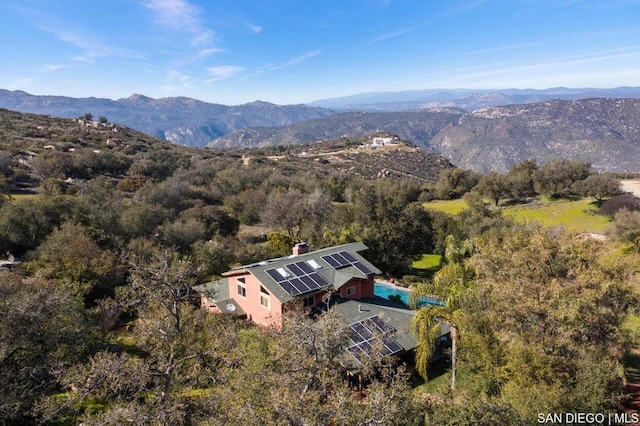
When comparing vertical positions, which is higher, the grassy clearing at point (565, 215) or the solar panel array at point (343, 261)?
the solar panel array at point (343, 261)

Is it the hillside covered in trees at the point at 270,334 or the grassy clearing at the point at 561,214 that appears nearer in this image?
the hillside covered in trees at the point at 270,334

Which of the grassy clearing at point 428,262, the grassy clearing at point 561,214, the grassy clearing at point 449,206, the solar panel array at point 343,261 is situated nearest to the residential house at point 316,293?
the solar panel array at point 343,261

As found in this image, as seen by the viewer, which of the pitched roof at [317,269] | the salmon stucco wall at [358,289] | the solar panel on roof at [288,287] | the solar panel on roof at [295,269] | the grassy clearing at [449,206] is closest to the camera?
the solar panel on roof at [288,287]

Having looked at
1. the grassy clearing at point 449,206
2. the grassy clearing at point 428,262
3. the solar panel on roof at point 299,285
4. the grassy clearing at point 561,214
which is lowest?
the grassy clearing at point 428,262

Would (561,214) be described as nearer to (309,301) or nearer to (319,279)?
(319,279)

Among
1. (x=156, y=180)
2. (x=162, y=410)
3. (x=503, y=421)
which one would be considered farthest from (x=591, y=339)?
(x=156, y=180)

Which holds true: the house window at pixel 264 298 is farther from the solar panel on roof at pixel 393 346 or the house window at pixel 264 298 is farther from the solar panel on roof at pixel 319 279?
the solar panel on roof at pixel 393 346

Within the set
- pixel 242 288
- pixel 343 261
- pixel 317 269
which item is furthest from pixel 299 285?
pixel 242 288
